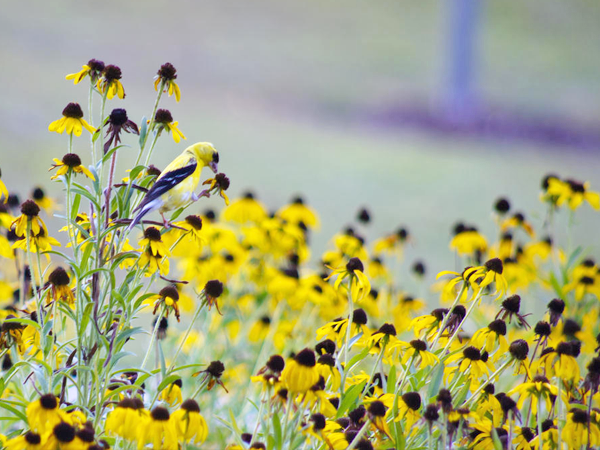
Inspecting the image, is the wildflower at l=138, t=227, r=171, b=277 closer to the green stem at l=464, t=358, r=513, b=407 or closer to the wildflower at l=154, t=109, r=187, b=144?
the wildflower at l=154, t=109, r=187, b=144

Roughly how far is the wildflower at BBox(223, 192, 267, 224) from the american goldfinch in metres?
0.89

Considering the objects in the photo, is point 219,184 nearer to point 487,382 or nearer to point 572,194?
point 487,382

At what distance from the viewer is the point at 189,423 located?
1.00m

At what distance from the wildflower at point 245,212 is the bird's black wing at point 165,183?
98 cm

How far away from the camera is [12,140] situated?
6141 millimetres

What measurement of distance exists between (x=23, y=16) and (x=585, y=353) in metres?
9.06

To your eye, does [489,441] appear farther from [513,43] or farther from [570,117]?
[513,43]

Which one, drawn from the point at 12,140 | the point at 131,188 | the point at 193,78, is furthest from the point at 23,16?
the point at 131,188

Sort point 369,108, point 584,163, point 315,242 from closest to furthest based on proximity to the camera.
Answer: point 315,242
point 584,163
point 369,108

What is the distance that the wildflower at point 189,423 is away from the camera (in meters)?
0.99

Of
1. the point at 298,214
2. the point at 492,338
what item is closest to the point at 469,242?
the point at 298,214

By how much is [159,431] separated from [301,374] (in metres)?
0.23

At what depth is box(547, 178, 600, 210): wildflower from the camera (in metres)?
1.93

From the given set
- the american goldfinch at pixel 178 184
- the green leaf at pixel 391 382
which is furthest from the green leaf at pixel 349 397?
the american goldfinch at pixel 178 184
